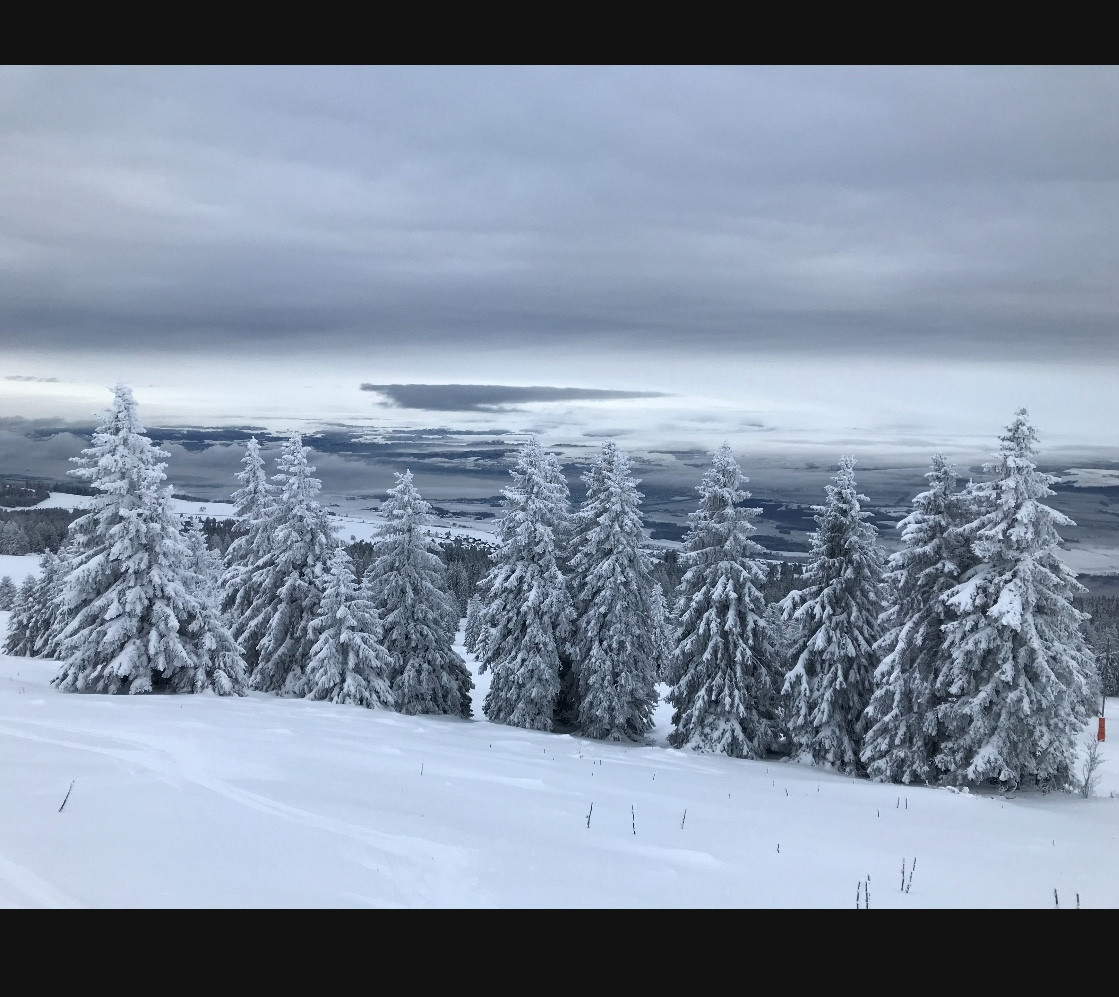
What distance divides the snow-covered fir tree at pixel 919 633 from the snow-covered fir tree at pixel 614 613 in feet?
32.9

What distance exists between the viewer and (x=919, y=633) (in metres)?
23.4

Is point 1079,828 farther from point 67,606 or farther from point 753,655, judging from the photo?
point 67,606

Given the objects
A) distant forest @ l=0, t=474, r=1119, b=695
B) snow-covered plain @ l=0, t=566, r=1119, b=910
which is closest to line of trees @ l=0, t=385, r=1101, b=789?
snow-covered plain @ l=0, t=566, r=1119, b=910

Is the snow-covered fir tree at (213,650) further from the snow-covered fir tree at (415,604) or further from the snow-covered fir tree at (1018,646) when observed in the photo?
the snow-covered fir tree at (1018,646)

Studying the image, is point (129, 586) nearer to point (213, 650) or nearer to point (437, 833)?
point (213, 650)

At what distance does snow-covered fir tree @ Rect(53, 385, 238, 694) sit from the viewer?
2219 centimetres

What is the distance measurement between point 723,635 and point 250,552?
23050 millimetres

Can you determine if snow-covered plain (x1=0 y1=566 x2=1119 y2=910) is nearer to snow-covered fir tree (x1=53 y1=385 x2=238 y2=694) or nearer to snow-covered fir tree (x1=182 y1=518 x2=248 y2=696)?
snow-covered fir tree (x1=53 y1=385 x2=238 y2=694)

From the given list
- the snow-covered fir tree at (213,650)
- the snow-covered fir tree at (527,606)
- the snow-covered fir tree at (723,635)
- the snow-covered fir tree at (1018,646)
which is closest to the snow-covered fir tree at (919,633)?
the snow-covered fir tree at (1018,646)

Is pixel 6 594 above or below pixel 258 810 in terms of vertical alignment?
below

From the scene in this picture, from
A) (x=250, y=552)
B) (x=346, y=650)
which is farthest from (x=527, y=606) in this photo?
(x=250, y=552)

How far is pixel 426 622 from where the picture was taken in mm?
34875

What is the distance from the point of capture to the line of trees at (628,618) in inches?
853
